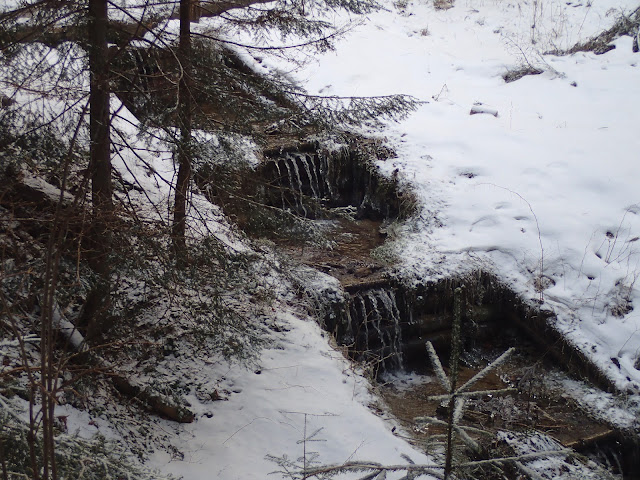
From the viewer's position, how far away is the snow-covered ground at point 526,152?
24.3 feet

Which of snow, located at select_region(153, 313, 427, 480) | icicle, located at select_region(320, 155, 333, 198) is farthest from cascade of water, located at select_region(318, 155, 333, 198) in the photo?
snow, located at select_region(153, 313, 427, 480)

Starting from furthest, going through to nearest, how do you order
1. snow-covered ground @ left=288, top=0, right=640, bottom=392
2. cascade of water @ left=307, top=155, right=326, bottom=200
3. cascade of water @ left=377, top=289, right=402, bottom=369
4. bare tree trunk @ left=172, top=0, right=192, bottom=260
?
cascade of water @ left=307, top=155, right=326, bottom=200 → snow-covered ground @ left=288, top=0, right=640, bottom=392 → cascade of water @ left=377, top=289, right=402, bottom=369 → bare tree trunk @ left=172, top=0, right=192, bottom=260

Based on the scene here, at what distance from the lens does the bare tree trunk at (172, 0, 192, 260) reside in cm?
434

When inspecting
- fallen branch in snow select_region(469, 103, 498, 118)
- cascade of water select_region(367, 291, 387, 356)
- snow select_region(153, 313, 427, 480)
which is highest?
fallen branch in snow select_region(469, 103, 498, 118)

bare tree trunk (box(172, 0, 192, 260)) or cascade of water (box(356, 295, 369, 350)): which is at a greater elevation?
bare tree trunk (box(172, 0, 192, 260))

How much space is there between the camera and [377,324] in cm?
713

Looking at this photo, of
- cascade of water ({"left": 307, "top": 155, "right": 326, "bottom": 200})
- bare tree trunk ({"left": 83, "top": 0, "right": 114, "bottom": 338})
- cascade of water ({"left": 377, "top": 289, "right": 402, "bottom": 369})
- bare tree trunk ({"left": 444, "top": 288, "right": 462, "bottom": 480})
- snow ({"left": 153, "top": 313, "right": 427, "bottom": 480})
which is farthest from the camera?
cascade of water ({"left": 307, "top": 155, "right": 326, "bottom": 200})

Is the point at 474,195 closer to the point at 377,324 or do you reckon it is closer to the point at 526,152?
the point at 526,152

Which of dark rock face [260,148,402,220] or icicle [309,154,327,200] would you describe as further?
icicle [309,154,327,200]

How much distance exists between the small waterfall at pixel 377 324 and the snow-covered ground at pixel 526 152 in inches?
21.8

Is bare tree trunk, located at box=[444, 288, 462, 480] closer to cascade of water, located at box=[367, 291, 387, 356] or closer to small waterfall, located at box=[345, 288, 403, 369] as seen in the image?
small waterfall, located at box=[345, 288, 403, 369]

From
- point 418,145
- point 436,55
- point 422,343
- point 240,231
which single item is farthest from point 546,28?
point 240,231

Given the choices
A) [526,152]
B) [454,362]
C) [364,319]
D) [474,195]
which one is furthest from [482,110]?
[454,362]

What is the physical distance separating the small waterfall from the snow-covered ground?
55 cm
